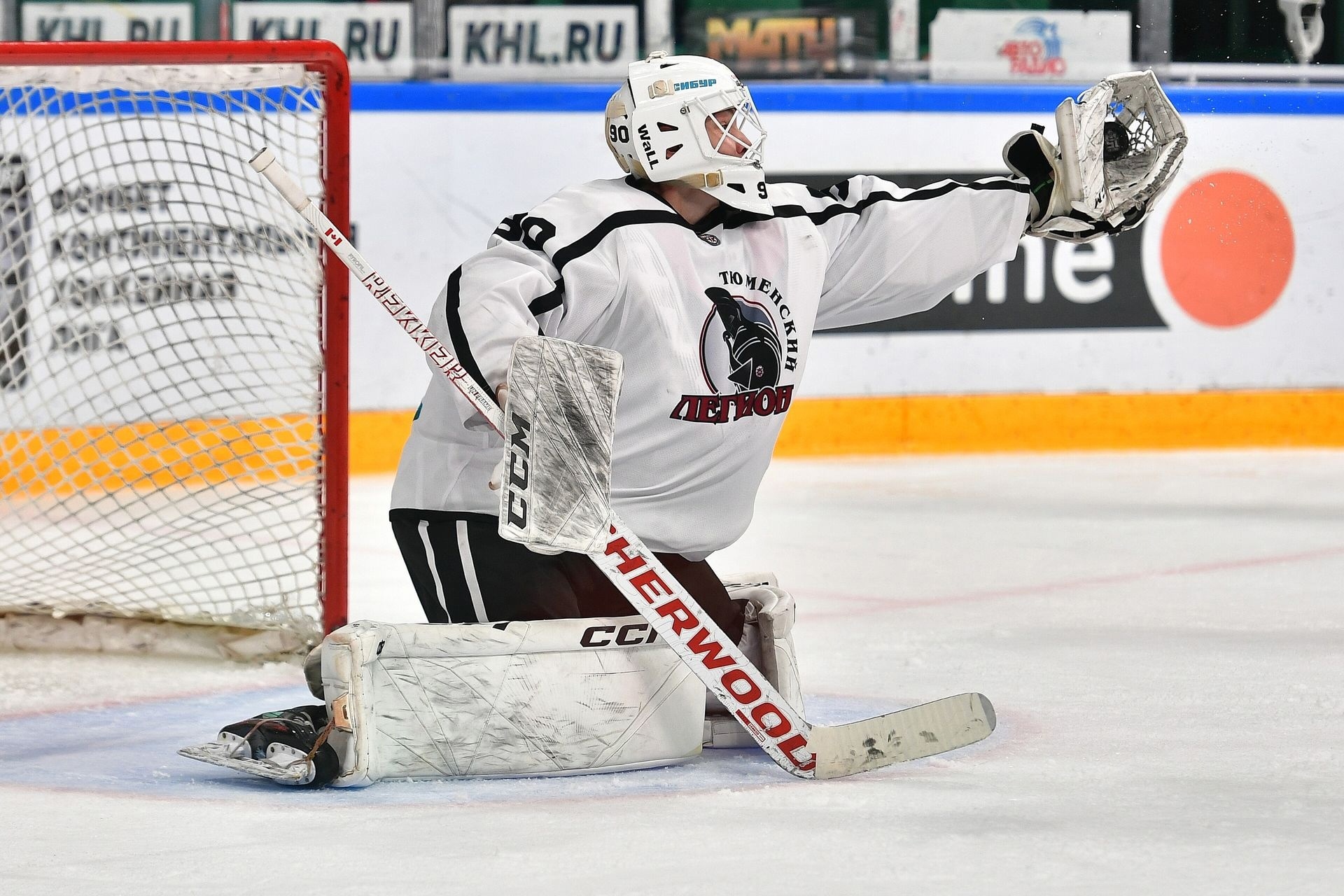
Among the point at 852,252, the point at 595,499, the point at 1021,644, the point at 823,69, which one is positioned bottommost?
the point at 1021,644

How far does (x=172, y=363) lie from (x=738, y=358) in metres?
2.40

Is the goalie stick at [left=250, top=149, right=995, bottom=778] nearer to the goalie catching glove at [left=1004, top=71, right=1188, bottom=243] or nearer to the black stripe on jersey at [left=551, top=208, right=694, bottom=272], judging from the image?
the black stripe on jersey at [left=551, top=208, right=694, bottom=272]

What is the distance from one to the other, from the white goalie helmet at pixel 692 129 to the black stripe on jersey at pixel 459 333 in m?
0.30

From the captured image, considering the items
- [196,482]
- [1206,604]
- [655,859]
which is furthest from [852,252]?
[196,482]

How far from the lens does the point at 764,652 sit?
8.20 ft

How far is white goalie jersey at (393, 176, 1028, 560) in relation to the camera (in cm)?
224

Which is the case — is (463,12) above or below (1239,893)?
above

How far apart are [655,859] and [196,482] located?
2640 mm

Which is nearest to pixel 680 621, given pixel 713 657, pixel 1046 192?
pixel 713 657

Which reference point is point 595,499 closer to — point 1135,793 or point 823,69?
point 1135,793

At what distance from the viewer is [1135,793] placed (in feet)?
7.08

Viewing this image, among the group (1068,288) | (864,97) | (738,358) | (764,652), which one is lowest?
(764,652)

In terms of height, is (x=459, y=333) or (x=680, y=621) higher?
(x=459, y=333)

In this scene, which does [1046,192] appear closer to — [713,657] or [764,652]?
[764,652]
